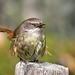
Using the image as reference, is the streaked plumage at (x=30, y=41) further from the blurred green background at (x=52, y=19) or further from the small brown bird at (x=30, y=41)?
the blurred green background at (x=52, y=19)

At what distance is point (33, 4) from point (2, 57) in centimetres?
684

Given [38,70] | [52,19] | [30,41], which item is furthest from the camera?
[52,19]

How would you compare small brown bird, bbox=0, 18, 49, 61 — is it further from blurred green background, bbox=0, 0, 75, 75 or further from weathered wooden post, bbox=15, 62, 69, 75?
blurred green background, bbox=0, 0, 75, 75

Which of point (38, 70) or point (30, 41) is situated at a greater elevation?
point (30, 41)

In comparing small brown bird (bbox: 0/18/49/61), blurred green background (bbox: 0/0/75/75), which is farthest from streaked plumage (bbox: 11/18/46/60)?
blurred green background (bbox: 0/0/75/75)

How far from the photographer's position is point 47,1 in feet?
46.5

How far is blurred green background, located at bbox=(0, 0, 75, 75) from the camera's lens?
916 centimetres

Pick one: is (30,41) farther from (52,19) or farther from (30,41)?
(52,19)

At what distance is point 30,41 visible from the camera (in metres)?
4.97

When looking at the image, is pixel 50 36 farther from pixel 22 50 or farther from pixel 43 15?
pixel 22 50

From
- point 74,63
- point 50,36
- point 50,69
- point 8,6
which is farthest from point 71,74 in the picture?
point 8,6

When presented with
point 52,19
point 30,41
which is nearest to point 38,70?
point 30,41

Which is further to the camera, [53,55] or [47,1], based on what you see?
[47,1]

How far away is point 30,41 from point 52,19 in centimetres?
842
